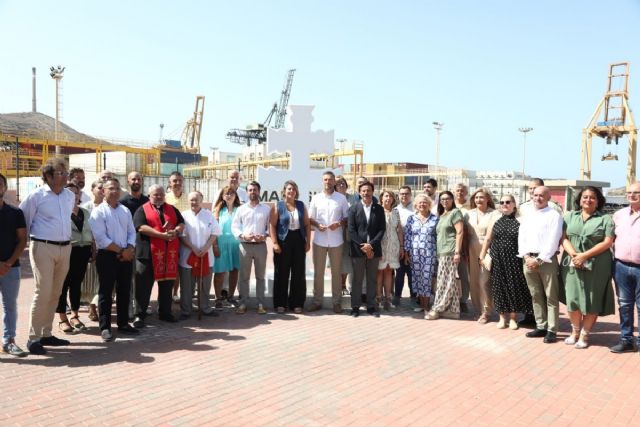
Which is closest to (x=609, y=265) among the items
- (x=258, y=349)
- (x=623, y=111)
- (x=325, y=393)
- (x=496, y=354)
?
(x=496, y=354)

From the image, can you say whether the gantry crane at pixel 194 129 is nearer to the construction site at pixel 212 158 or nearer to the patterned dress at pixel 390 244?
the construction site at pixel 212 158

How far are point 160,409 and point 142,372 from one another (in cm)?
85

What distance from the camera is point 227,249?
21.9ft

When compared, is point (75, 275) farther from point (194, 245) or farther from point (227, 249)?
point (227, 249)

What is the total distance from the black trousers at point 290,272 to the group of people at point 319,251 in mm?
15

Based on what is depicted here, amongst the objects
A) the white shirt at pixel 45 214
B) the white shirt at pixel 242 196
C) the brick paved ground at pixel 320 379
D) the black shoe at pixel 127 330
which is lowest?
the brick paved ground at pixel 320 379

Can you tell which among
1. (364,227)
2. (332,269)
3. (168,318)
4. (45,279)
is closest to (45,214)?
(45,279)

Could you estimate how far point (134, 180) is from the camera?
6094 mm

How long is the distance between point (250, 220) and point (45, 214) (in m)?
2.42

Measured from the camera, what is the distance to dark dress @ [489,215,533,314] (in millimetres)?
5703

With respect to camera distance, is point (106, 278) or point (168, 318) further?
point (168, 318)

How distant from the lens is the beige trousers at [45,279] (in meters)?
4.71

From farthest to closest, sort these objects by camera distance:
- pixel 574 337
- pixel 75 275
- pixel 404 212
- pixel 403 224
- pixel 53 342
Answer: pixel 404 212
pixel 403 224
pixel 75 275
pixel 574 337
pixel 53 342

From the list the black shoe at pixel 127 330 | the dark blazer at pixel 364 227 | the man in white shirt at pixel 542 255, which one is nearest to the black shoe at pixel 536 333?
the man in white shirt at pixel 542 255
